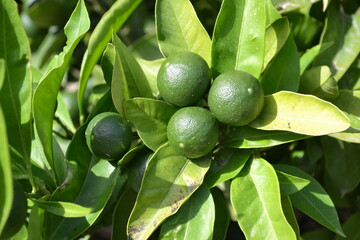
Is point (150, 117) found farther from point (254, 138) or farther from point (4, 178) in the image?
point (4, 178)

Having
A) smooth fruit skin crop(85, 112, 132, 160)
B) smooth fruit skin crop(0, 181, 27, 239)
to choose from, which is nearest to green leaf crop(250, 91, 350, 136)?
smooth fruit skin crop(85, 112, 132, 160)

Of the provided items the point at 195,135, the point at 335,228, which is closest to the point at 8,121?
the point at 195,135

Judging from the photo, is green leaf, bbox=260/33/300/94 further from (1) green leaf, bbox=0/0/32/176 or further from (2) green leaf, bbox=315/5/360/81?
(1) green leaf, bbox=0/0/32/176

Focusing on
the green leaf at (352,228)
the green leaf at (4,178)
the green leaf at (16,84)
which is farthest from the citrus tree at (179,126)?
the green leaf at (352,228)

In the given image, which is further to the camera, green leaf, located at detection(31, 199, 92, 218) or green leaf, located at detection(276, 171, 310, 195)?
green leaf, located at detection(276, 171, 310, 195)

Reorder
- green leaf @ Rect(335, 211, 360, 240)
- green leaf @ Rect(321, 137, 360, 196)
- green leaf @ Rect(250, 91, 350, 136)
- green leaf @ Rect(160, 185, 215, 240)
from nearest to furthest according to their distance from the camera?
green leaf @ Rect(250, 91, 350, 136)
green leaf @ Rect(160, 185, 215, 240)
green leaf @ Rect(321, 137, 360, 196)
green leaf @ Rect(335, 211, 360, 240)

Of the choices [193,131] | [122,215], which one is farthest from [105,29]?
[122,215]

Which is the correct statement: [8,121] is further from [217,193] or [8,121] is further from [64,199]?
[217,193]

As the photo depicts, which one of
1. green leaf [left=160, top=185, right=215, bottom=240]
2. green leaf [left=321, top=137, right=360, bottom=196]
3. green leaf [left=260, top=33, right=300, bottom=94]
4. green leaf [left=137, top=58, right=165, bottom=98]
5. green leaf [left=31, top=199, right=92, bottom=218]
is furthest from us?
green leaf [left=321, top=137, right=360, bottom=196]
